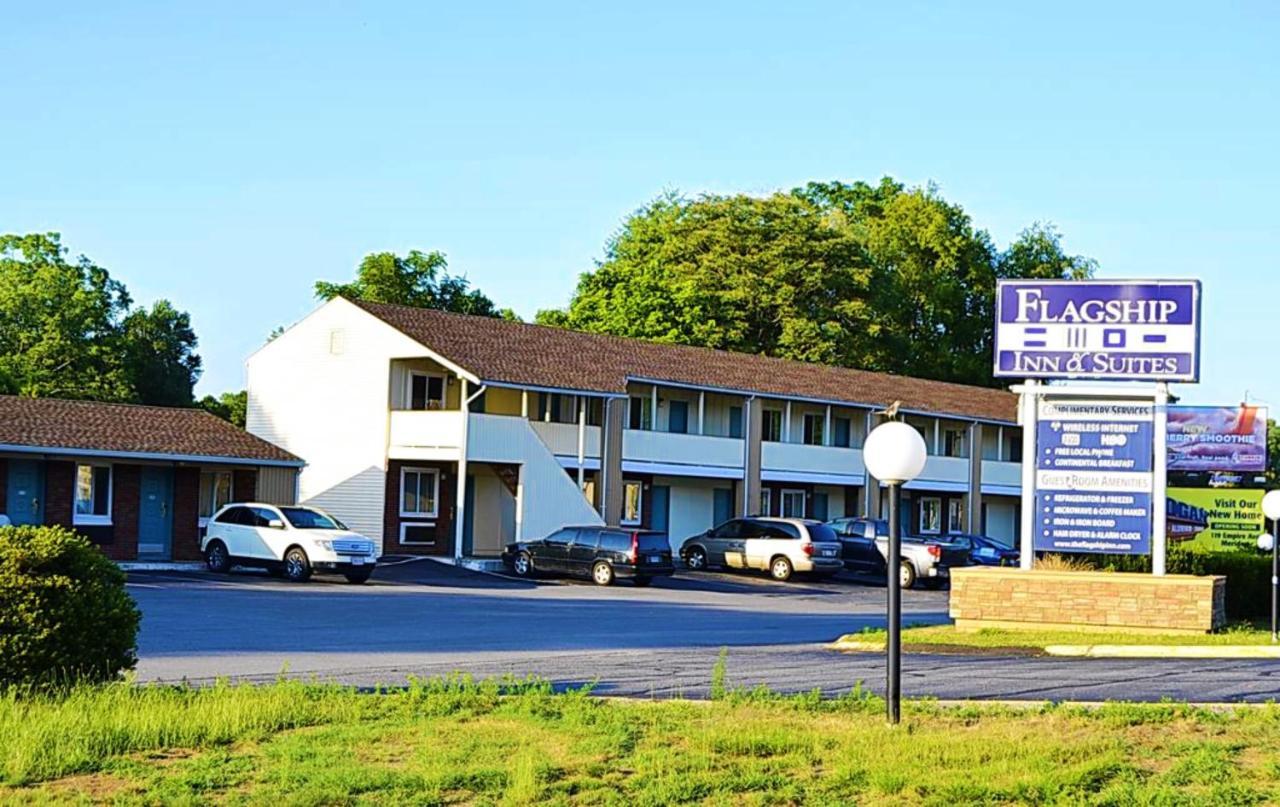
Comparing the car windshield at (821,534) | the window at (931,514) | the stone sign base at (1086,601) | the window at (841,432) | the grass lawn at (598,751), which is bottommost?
the grass lawn at (598,751)

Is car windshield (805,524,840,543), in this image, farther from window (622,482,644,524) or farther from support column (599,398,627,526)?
window (622,482,644,524)

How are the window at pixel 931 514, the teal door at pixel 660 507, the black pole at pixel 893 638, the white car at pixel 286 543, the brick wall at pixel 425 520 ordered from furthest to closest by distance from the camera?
the window at pixel 931 514 < the teal door at pixel 660 507 < the brick wall at pixel 425 520 < the white car at pixel 286 543 < the black pole at pixel 893 638

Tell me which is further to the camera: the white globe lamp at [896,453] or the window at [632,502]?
the window at [632,502]

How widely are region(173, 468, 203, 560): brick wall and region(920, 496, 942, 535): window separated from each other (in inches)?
1171

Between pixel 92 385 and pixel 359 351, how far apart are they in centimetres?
2497

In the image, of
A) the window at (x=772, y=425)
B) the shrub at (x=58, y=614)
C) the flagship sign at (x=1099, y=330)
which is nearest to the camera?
the shrub at (x=58, y=614)

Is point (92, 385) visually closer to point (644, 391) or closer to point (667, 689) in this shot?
point (644, 391)

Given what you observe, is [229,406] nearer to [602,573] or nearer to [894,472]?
[602,573]

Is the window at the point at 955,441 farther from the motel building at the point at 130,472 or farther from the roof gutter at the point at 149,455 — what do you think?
the roof gutter at the point at 149,455

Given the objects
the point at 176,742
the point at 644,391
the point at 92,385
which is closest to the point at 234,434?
the point at 644,391

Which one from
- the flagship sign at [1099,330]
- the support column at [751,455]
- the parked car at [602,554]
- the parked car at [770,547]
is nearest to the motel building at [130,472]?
the parked car at [602,554]

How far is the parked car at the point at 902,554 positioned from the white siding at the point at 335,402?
1266 cm

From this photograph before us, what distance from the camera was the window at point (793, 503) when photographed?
182 feet

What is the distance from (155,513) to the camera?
3906cm
